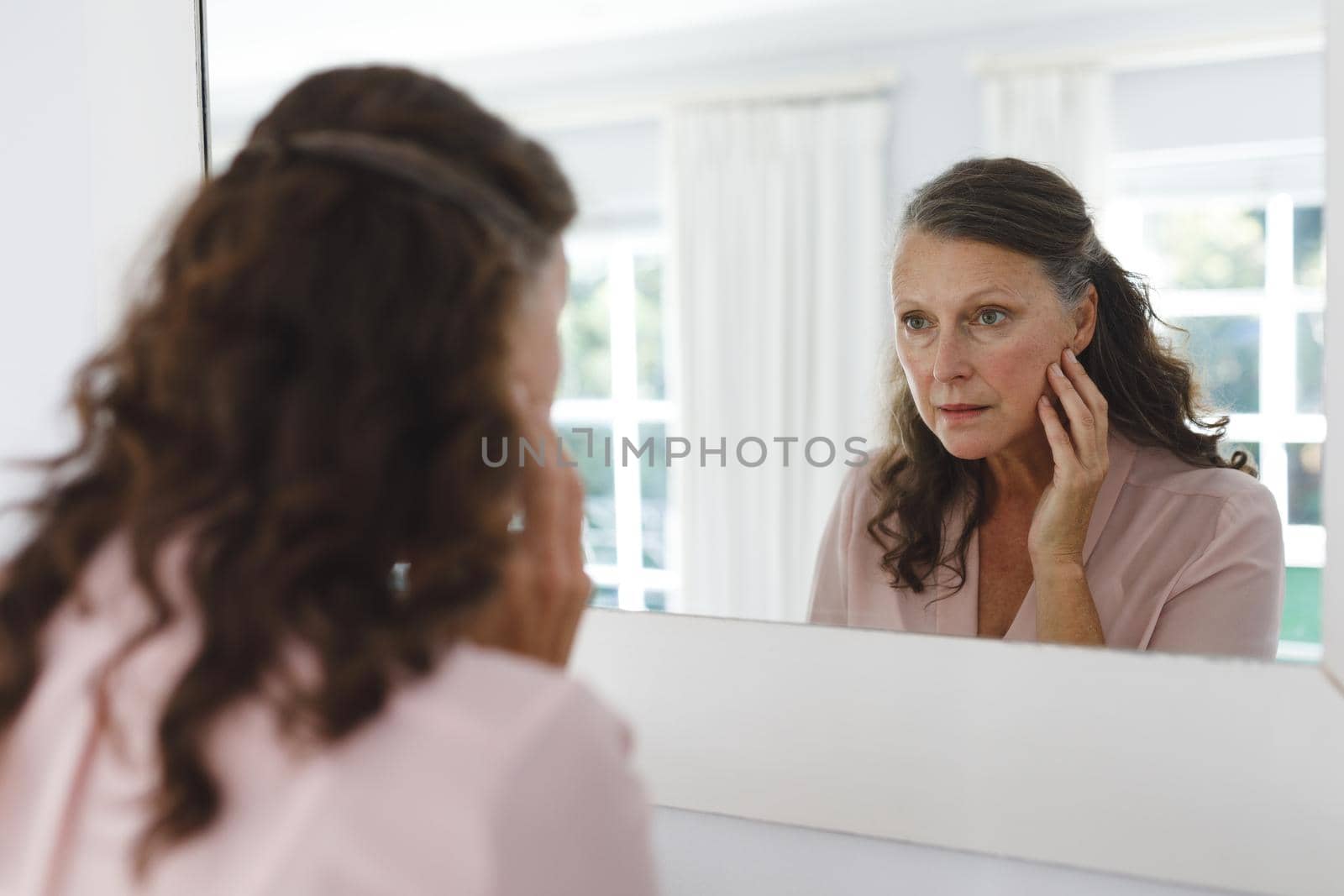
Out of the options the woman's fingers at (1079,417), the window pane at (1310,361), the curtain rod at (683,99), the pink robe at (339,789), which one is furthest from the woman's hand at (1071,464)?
the pink robe at (339,789)

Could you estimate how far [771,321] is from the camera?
708 mm

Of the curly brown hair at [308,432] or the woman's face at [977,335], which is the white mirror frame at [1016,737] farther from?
the curly brown hair at [308,432]

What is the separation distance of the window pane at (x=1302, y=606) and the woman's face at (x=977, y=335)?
170 millimetres

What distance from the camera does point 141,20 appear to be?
878 mm

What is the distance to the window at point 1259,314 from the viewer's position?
59cm

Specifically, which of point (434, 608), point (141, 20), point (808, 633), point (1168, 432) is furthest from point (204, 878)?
point (141, 20)

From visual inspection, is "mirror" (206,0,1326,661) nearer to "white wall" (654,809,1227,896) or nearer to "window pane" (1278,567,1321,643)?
A: "window pane" (1278,567,1321,643)

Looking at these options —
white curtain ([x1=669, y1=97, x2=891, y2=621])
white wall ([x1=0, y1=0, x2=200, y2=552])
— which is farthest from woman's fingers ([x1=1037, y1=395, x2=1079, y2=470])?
white wall ([x1=0, y1=0, x2=200, y2=552])

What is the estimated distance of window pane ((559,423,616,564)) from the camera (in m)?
0.77

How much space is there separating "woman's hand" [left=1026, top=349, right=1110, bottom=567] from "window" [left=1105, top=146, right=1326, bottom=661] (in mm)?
58

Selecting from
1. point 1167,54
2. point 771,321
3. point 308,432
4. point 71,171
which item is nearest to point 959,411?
point 771,321

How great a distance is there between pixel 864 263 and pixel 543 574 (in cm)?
31

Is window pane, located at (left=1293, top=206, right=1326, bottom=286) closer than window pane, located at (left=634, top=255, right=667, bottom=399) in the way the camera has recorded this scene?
Yes

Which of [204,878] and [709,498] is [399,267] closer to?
[204,878]
